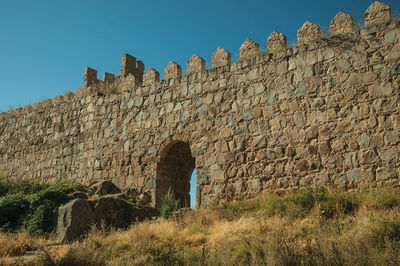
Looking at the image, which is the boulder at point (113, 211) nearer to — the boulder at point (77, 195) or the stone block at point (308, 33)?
the boulder at point (77, 195)

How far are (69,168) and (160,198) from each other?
12.3ft

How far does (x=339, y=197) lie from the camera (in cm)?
672

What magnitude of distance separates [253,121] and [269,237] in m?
3.98

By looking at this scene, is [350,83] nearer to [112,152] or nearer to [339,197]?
[339,197]

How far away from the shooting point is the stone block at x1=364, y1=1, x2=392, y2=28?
7.71 m

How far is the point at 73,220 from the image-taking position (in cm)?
710

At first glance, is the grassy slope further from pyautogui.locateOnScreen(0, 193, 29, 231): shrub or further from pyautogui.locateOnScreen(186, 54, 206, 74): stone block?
pyautogui.locateOnScreen(186, 54, 206, 74): stone block

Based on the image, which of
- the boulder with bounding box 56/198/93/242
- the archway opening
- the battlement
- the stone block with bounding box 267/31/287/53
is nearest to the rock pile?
the boulder with bounding box 56/198/93/242

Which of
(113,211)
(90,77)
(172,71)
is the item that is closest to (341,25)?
(172,71)

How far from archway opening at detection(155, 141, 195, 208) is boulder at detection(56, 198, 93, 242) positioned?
2511 millimetres

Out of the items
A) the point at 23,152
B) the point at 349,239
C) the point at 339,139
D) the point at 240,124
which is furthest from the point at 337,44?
the point at 23,152

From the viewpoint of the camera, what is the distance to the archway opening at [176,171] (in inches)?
392

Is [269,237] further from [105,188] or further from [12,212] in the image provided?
[12,212]

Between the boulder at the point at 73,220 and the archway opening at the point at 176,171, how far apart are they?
251cm
